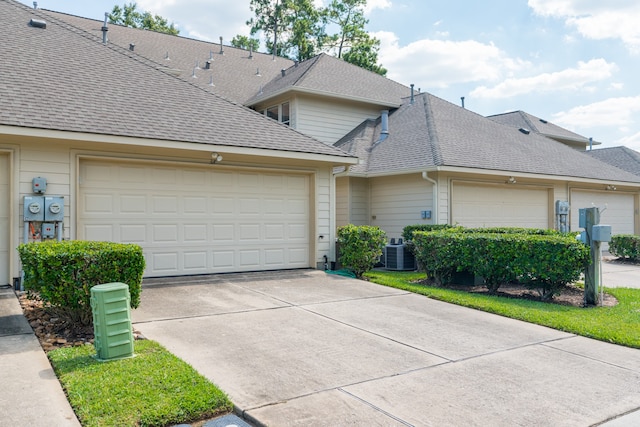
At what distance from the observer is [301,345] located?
5.42 meters

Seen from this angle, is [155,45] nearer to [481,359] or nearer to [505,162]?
[505,162]

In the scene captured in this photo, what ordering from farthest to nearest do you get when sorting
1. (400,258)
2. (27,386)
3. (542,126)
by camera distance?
(542,126) → (400,258) → (27,386)

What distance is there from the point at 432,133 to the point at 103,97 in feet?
29.9

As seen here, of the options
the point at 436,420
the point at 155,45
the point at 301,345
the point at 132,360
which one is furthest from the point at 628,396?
the point at 155,45

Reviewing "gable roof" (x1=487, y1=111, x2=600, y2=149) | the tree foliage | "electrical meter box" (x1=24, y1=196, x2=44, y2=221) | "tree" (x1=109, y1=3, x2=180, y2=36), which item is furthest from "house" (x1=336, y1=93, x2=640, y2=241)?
"tree" (x1=109, y1=3, x2=180, y2=36)

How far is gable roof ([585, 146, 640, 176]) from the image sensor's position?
21.7 meters

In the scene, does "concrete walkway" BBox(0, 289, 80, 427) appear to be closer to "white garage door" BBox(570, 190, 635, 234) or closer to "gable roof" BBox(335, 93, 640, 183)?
"gable roof" BBox(335, 93, 640, 183)

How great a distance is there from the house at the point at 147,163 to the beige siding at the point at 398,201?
3190 millimetres

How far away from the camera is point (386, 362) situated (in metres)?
4.91

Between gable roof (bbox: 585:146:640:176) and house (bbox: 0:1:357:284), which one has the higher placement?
gable roof (bbox: 585:146:640:176)

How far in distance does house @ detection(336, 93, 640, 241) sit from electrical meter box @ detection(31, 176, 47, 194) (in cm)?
605

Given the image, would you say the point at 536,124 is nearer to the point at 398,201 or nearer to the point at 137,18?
the point at 398,201

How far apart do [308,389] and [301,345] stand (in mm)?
1282

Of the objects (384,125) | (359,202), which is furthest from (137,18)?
(359,202)
